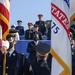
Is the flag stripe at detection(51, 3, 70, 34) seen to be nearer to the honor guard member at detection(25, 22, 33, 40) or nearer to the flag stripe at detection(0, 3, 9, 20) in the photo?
the flag stripe at detection(0, 3, 9, 20)

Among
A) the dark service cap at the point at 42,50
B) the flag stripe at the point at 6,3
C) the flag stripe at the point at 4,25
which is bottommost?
the dark service cap at the point at 42,50

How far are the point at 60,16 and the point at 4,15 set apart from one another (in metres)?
1.01

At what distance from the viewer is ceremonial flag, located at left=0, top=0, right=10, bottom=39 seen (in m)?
6.36

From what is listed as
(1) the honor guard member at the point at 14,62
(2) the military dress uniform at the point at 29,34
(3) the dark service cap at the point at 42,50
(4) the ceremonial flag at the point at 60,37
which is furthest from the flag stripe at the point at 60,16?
(2) the military dress uniform at the point at 29,34

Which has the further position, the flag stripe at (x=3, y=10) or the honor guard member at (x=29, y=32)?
the honor guard member at (x=29, y=32)

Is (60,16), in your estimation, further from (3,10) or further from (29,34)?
(29,34)

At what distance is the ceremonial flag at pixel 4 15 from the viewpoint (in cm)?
636

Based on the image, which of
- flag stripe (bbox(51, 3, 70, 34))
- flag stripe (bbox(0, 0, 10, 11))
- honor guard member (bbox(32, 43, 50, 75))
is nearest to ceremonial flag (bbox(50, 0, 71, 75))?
flag stripe (bbox(51, 3, 70, 34))

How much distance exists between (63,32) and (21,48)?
609cm

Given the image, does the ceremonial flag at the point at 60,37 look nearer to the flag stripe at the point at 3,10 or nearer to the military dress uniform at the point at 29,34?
the flag stripe at the point at 3,10

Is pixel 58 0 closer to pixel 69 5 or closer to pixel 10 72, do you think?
pixel 69 5

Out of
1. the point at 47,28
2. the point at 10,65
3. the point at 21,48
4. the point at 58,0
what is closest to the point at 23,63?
the point at 10,65

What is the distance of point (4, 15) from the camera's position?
6375 millimetres

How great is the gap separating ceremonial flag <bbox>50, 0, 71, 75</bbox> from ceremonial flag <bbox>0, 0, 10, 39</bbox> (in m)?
0.89
